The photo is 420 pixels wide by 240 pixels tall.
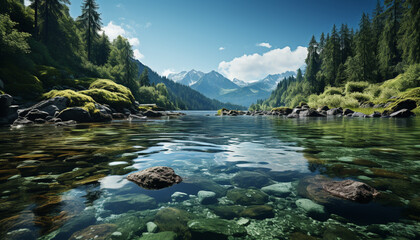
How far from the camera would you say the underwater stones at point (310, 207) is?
88.0 inches

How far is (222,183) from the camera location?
10.6ft

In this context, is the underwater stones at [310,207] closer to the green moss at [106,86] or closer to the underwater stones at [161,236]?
the underwater stones at [161,236]

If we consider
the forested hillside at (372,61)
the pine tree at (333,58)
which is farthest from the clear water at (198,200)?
the pine tree at (333,58)

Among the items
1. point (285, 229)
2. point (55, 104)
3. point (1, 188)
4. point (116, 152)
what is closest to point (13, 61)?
point (55, 104)

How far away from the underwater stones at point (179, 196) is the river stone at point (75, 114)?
1685 cm

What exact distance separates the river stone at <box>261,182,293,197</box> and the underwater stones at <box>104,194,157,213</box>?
5.37ft

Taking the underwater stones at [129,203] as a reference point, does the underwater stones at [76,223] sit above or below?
above

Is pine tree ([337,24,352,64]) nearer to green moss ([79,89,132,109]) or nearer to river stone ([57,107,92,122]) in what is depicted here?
green moss ([79,89,132,109])

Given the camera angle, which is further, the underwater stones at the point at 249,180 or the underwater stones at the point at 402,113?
the underwater stones at the point at 402,113

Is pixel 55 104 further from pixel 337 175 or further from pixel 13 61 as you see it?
pixel 337 175

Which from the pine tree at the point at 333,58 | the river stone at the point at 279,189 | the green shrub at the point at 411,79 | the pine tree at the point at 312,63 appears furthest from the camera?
the pine tree at the point at 312,63

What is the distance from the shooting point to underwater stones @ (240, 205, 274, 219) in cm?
220

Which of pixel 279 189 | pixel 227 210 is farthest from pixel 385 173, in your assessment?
pixel 227 210

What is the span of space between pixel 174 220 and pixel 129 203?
75cm
